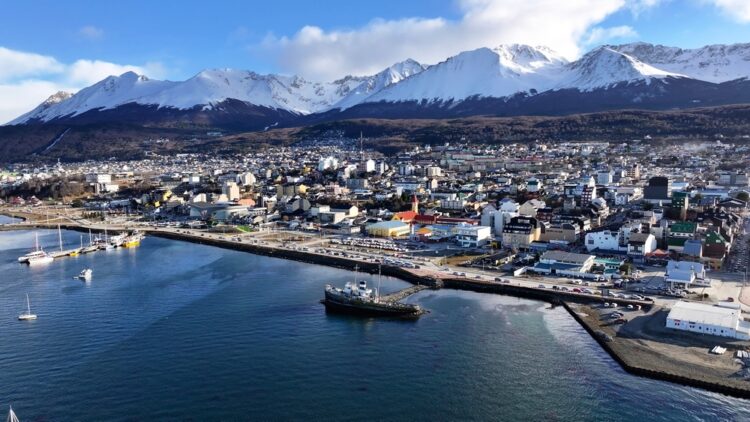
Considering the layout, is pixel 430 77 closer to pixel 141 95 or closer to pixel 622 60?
pixel 622 60

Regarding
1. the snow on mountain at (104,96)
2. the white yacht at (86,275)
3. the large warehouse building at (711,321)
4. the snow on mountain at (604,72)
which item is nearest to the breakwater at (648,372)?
the large warehouse building at (711,321)

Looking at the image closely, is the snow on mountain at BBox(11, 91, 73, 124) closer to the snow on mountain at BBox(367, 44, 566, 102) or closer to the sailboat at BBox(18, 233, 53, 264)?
the snow on mountain at BBox(367, 44, 566, 102)

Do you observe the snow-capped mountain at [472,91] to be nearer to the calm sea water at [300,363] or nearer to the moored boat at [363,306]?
the moored boat at [363,306]

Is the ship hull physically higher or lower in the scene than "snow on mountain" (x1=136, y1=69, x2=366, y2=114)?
lower

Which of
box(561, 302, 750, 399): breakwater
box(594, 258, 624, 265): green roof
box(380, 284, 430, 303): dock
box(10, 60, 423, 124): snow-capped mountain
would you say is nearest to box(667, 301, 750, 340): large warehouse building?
box(561, 302, 750, 399): breakwater

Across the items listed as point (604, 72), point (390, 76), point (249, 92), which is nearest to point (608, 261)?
point (604, 72)

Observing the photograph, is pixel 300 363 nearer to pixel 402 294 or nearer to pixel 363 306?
pixel 363 306

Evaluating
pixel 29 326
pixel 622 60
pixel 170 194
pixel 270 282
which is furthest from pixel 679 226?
pixel 622 60
